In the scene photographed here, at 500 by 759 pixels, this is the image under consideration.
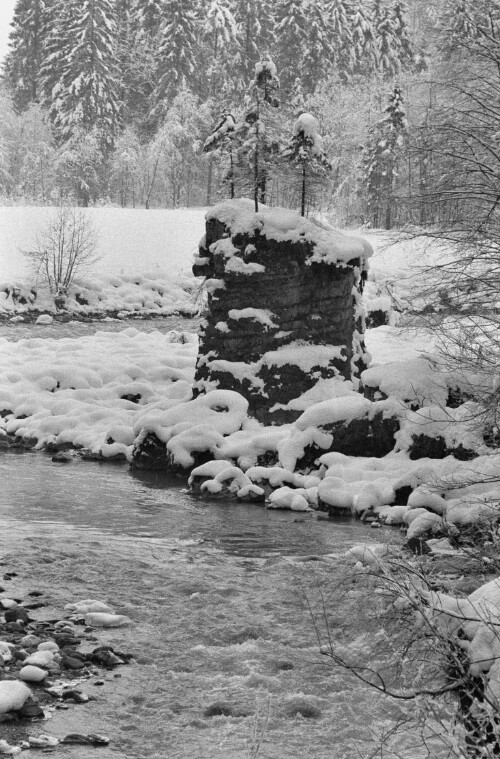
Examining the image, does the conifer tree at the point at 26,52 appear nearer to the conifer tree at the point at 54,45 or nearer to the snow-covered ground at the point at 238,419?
the conifer tree at the point at 54,45

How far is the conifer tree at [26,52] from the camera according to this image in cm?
5756

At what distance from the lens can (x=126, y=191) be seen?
62.4 meters

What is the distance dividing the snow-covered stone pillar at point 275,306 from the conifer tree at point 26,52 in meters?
41.1

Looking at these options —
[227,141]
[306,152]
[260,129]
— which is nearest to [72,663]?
[306,152]

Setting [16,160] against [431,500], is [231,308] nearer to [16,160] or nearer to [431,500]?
[431,500]

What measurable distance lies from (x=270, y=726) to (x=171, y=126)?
5091 centimetres

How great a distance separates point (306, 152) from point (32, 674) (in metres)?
17.5

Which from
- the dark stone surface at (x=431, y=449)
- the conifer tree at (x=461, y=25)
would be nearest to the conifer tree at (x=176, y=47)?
the conifer tree at (x=461, y=25)

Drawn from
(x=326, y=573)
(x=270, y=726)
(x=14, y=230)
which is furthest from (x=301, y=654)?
(x=14, y=230)

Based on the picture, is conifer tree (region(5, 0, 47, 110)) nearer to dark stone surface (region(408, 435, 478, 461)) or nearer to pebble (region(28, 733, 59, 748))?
dark stone surface (region(408, 435, 478, 461))

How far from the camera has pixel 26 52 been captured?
59.4 meters

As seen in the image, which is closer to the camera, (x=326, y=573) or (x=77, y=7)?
(x=326, y=573)

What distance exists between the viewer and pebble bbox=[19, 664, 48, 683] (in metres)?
8.61

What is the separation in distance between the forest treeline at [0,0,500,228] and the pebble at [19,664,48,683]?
128 ft
